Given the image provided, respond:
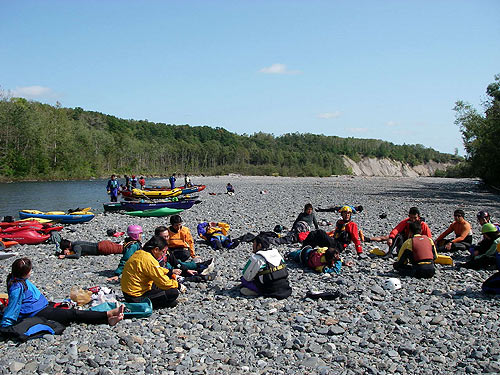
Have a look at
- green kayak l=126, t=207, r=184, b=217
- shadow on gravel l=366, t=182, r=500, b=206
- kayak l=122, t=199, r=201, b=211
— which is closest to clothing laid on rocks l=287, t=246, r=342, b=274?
green kayak l=126, t=207, r=184, b=217

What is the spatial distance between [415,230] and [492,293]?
6.76ft

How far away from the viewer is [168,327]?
255 inches

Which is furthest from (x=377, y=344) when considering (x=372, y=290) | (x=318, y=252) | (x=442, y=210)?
(x=442, y=210)

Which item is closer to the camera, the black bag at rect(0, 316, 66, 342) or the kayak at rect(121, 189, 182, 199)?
the black bag at rect(0, 316, 66, 342)

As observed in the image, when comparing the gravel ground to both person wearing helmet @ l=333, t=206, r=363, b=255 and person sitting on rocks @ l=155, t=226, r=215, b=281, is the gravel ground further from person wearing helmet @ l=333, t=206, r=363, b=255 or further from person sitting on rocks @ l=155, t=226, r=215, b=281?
person wearing helmet @ l=333, t=206, r=363, b=255

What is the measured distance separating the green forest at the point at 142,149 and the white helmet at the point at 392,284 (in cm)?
6141

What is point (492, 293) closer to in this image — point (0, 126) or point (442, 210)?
point (442, 210)

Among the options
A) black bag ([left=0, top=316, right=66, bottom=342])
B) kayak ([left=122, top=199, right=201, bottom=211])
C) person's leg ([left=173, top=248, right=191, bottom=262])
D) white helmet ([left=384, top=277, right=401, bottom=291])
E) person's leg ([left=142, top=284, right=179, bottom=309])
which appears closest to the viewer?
black bag ([left=0, top=316, right=66, bottom=342])

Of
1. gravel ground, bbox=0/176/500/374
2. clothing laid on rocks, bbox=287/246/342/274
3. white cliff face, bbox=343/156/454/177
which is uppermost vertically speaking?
white cliff face, bbox=343/156/454/177

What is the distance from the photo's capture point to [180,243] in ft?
33.8

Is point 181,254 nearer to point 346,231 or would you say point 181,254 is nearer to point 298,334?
point 346,231

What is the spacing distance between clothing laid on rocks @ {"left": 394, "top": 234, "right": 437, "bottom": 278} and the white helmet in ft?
2.68

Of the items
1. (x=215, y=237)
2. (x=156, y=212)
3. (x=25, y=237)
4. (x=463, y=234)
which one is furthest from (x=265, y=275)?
(x=156, y=212)

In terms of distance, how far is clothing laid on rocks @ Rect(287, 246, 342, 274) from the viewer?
9.47 metres
